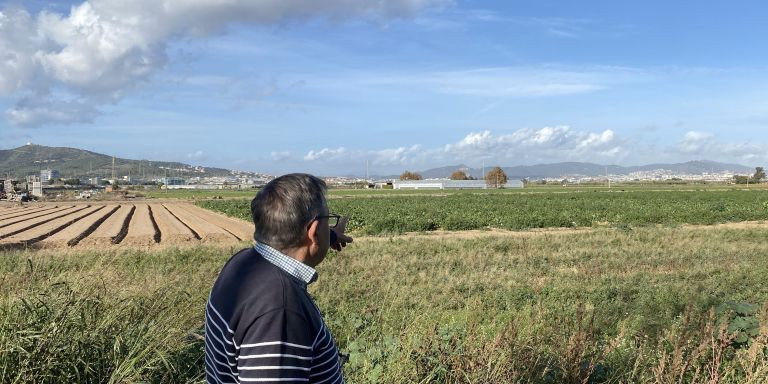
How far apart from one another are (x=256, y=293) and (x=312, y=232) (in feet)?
1.02

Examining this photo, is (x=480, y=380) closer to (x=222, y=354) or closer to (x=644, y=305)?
(x=222, y=354)

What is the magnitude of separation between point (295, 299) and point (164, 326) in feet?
10.9

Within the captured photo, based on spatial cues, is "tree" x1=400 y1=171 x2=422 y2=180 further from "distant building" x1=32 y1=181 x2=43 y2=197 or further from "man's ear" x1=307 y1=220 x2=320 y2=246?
"man's ear" x1=307 y1=220 x2=320 y2=246

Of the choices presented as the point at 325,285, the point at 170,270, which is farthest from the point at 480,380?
the point at 170,270

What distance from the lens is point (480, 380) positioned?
11.9 ft

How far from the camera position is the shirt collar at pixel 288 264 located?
1.97 meters

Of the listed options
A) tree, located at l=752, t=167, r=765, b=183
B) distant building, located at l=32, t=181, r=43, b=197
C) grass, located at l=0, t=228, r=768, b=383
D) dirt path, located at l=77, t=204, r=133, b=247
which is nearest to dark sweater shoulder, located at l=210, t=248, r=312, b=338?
grass, located at l=0, t=228, r=768, b=383

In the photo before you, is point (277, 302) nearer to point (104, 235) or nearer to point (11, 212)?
point (104, 235)

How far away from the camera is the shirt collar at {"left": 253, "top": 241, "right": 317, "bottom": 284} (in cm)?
197

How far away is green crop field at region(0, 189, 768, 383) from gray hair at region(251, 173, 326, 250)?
1.94 metres

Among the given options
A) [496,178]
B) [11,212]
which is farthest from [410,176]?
[11,212]

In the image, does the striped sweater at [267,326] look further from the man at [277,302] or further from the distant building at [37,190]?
the distant building at [37,190]

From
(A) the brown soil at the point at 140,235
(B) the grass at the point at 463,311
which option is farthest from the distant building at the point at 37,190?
(B) the grass at the point at 463,311

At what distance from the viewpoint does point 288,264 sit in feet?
6.49
